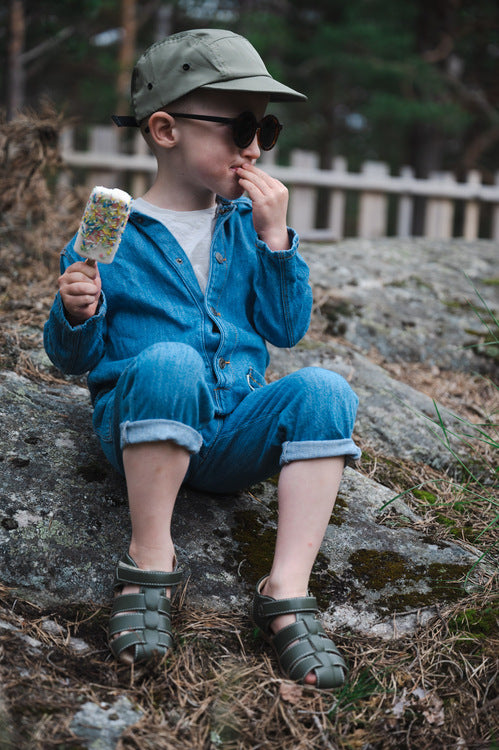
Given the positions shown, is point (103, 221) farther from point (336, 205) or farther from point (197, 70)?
point (336, 205)

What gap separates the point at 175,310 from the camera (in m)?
1.92

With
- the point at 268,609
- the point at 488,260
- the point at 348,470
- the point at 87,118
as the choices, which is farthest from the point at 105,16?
the point at 268,609

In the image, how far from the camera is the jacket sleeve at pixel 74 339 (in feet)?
5.91

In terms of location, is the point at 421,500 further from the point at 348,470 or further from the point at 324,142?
the point at 324,142

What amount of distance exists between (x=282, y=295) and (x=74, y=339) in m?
0.60

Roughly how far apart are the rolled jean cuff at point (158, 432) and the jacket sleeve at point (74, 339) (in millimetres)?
319

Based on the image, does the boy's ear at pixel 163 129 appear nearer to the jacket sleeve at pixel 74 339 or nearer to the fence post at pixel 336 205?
the jacket sleeve at pixel 74 339

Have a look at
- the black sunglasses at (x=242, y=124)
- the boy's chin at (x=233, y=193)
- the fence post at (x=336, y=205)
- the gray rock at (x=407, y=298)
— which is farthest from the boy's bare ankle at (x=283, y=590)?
the fence post at (x=336, y=205)

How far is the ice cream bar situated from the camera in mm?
1667

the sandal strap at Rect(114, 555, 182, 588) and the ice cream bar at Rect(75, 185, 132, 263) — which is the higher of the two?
the ice cream bar at Rect(75, 185, 132, 263)

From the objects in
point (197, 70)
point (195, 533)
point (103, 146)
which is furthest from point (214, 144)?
point (103, 146)

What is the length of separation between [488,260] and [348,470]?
302 cm

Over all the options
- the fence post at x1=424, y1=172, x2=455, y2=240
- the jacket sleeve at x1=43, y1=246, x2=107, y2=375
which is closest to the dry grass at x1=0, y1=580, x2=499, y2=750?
the jacket sleeve at x1=43, y1=246, x2=107, y2=375

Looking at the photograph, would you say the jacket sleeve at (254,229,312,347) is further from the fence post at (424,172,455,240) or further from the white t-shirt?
the fence post at (424,172,455,240)
